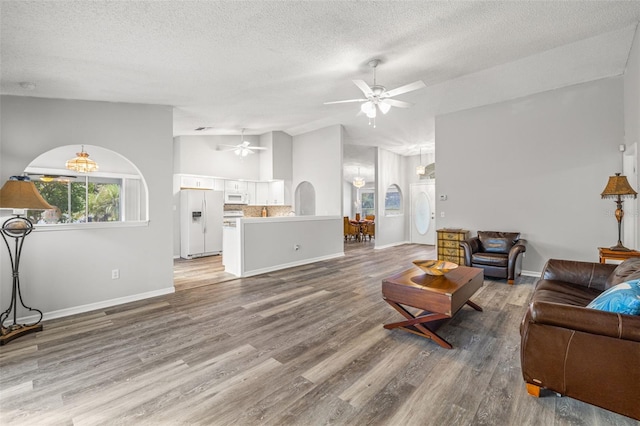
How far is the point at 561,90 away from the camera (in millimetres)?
4762

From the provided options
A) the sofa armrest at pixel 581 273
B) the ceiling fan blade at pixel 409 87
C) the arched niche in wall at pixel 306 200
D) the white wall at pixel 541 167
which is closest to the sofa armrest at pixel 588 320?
the sofa armrest at pixel 581 273

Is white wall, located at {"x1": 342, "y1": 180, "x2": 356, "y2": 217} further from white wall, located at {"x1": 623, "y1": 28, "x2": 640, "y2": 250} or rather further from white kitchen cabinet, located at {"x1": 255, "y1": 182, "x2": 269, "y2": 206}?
white wall, located at {"x1": 623, "y1": 28, "x2": 640, "y2": 250}

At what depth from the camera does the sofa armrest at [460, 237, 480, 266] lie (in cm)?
490

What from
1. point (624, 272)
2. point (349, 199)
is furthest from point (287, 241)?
point (349, 199)

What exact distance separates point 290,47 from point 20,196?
305cm

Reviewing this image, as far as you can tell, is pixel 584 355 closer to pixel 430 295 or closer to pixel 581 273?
pixel 430 295

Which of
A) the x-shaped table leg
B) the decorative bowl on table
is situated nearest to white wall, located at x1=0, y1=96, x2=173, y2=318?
the x-shaped table leg

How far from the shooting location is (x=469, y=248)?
4.94 m

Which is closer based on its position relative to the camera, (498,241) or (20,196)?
(20,196)

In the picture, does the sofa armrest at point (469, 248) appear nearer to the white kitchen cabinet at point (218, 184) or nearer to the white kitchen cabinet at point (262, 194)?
the white kitchen cabinet at point (262, 194)

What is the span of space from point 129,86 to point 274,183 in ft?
18.0

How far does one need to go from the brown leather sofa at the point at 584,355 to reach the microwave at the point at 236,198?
739cm

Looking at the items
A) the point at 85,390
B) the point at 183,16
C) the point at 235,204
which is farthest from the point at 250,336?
the point at 235,204

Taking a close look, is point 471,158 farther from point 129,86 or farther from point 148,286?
point 148,286
